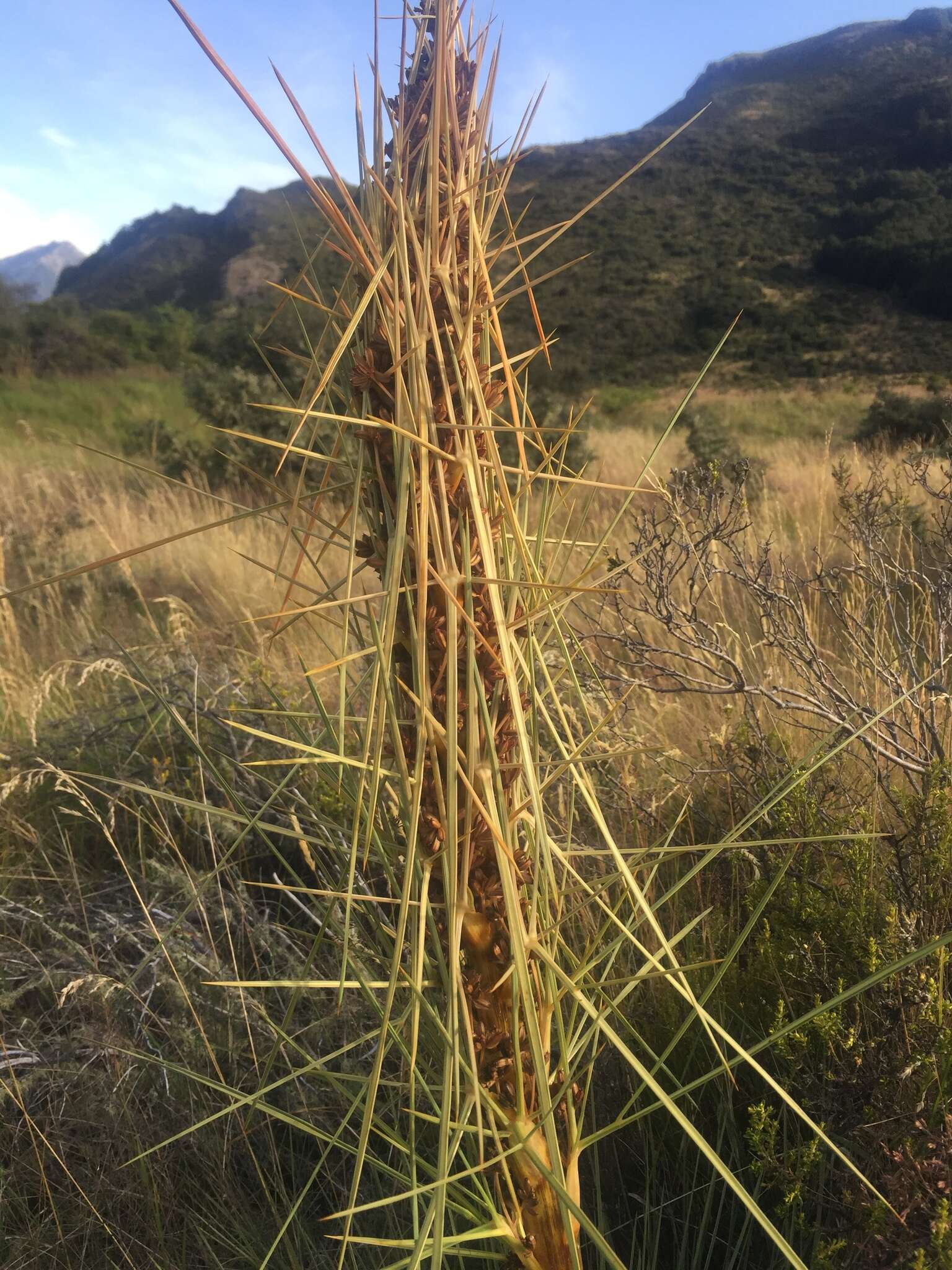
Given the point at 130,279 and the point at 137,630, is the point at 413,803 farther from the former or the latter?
the point at 130,279

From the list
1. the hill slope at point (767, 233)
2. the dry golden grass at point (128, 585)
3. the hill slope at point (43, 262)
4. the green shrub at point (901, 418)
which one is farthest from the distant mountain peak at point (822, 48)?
the hill slope at point (43, 262)

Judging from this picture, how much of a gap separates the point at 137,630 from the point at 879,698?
3439 mm

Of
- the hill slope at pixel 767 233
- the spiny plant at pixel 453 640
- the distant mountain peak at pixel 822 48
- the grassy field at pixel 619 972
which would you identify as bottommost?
the grassy field at pixel 619 972

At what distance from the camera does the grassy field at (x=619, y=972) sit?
0.90 metres

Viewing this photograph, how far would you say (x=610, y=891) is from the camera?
1554 mm

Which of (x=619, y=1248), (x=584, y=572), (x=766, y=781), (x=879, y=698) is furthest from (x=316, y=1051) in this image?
(x=879, y=698)

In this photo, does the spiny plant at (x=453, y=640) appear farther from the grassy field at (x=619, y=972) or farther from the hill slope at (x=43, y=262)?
the hill slope at (x=43, y=262)

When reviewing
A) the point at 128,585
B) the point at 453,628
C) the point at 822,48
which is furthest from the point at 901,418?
the point at 822,48

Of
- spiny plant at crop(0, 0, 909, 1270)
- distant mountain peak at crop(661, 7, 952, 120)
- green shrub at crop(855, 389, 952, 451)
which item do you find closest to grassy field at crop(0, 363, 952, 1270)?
spiny plant at crop(0, 0, 909, 1270)

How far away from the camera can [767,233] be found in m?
26.8

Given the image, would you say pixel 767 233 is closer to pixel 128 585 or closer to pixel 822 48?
pixel 822 48

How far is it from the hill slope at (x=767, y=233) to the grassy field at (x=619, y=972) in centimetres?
1570

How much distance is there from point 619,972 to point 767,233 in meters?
31.0

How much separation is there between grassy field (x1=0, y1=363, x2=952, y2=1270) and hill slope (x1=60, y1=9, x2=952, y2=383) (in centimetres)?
1570
